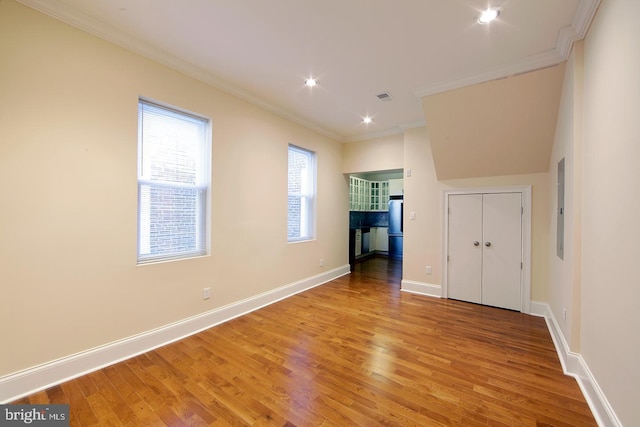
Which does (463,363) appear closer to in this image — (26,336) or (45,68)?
(26,336)

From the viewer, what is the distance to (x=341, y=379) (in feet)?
6.47

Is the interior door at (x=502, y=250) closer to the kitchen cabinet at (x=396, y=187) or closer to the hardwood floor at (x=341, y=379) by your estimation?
the hardwood floor at (x=341, y=379)

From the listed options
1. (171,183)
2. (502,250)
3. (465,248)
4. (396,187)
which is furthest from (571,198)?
(396,187)

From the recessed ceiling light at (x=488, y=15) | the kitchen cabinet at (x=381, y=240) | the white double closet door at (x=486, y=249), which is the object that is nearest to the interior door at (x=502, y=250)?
the white double closet door at (x=486, y=249)

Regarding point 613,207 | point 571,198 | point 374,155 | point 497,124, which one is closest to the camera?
point 613,207

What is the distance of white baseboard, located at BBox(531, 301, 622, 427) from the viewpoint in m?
1.48

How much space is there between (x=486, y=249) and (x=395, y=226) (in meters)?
3.28

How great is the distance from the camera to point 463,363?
2199mm

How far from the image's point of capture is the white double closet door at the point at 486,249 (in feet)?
11.5

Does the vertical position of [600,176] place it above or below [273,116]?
below

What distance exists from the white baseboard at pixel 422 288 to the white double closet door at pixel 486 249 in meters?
0.17

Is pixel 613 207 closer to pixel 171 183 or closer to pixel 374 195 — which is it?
pixel 171 183

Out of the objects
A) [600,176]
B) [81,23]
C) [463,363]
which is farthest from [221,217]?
[600,176]

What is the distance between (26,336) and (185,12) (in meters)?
2.62
